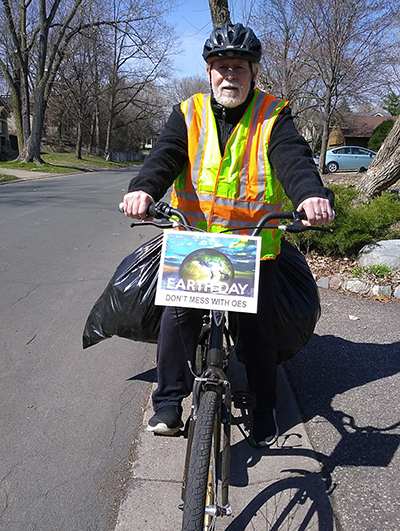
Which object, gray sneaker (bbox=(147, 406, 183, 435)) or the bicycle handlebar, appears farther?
gray sneaker (bbox=(147, 406, 183, 435))

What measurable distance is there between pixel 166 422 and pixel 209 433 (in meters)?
0.66

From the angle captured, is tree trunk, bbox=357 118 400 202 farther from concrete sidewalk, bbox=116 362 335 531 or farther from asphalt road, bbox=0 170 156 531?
concrete sidewalk, bbox=116 362 335 531

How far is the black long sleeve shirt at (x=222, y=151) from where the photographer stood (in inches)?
92.0

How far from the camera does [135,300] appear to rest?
2.98 meters

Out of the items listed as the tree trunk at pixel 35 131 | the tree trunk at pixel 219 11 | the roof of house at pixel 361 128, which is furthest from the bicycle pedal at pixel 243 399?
the roof of house at pixel 361 128

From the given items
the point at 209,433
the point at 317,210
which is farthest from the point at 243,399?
the point at 317,210

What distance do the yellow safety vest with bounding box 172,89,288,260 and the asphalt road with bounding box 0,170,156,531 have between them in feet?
4.38

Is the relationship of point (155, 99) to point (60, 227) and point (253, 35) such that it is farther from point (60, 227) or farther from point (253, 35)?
point (253, 35)

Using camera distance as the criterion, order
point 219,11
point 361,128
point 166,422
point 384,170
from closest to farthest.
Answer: point 166,422 < point 384,170 < point 219,11 < point 361,128

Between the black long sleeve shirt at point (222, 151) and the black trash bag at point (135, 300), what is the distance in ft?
1.86

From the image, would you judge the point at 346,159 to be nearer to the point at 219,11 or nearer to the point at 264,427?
the point at 219,11

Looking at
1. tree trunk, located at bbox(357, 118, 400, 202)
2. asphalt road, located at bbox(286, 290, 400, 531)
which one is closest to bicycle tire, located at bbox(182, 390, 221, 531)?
asphalt road, located at bbox(286, 290, 400, 531)

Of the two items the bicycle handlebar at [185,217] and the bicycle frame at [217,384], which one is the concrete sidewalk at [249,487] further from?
the bicycle handlebar at [185,217]

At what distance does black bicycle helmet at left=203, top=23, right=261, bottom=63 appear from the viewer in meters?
2.40
